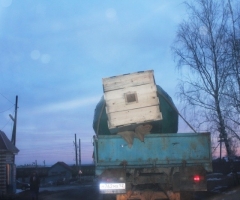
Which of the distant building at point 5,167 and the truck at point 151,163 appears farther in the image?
the distant building at point 5,167

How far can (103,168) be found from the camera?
10.7 metres

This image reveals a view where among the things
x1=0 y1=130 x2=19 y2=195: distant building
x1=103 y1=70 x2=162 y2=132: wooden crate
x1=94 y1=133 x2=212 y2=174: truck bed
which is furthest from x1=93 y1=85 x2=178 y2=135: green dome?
x1=0 y1=130 x2=19 y2=195: distant building

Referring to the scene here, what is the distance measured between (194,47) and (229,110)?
424 cm

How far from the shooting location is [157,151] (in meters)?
10.7

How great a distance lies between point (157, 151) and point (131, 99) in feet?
5.21

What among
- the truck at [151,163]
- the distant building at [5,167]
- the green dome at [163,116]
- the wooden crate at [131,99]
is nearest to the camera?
→ the truck at [151,163]

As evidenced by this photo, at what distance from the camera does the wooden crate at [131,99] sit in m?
11.2

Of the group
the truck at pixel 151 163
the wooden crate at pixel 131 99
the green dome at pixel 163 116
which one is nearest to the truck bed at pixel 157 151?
the truck at pixel 151 163

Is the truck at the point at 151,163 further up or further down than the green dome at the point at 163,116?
further down

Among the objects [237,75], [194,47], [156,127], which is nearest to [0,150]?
[194,47]

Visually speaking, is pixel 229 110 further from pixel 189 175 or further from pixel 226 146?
pixel 189 175

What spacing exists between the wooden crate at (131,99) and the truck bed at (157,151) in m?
0.70

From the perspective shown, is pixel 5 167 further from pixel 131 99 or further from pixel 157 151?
pixel 157 151

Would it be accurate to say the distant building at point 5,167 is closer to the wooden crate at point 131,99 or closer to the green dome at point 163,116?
the green dome at point 163,116
